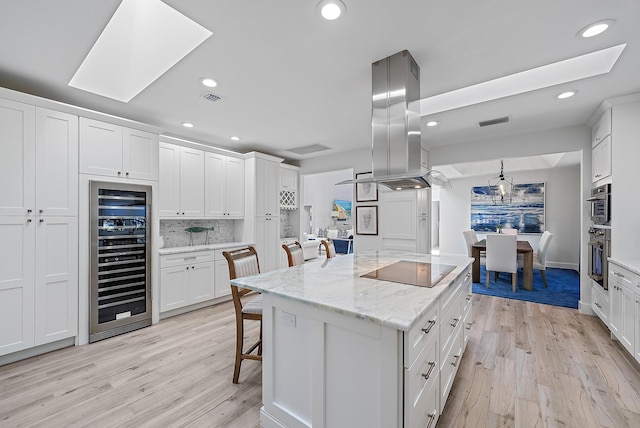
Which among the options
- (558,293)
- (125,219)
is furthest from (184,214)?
(558,293)

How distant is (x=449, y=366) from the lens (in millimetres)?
1875

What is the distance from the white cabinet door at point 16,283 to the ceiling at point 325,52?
1372 millimetres

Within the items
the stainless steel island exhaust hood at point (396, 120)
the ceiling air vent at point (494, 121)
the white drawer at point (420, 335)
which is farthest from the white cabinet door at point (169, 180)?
the ceiling air vent at point (494, 121)

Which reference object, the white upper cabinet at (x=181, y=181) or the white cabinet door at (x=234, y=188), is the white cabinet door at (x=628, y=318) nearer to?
the white cabinet door at (x=234, y=188)

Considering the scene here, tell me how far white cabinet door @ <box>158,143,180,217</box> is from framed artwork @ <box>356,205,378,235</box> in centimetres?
310

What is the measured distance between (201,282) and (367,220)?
9.87 feet

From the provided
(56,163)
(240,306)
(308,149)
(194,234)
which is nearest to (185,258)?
(194,234)

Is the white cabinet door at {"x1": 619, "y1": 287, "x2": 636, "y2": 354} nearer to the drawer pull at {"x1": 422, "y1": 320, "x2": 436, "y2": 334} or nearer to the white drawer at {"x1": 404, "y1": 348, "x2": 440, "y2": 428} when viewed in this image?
the white drawer at {"x1": 404, "y1": 348, "x2": 440, "y2": 428}

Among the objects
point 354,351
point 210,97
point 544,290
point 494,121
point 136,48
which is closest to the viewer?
point 354,351

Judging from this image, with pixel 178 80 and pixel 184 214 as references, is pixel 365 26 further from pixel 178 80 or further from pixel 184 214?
pixel 184 214

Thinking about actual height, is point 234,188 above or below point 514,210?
above

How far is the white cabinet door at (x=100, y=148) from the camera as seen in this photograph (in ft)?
9.37

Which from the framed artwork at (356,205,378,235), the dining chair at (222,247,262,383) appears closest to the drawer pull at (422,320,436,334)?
the dining chair at (222,247,262,383)

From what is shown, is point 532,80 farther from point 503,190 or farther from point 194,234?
point 503,190
